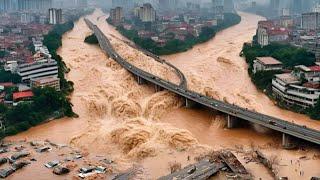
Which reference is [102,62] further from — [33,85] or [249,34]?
[249,34]

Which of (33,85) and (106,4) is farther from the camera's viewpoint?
(106,4)

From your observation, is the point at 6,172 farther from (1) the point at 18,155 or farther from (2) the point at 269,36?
(2) the point at 269,36

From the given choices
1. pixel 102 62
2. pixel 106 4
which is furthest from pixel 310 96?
pixel 106 4

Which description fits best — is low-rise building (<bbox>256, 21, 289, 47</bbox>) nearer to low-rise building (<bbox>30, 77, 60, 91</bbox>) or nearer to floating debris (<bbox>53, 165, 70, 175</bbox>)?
low-rise building (<bbox>30, 77, 60, 91</bbox>)

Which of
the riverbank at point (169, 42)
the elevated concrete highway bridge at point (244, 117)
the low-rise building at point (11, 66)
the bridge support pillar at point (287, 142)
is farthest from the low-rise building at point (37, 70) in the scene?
the bridge support pillar at point (287, 142)

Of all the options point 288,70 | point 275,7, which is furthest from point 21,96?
point 275,7

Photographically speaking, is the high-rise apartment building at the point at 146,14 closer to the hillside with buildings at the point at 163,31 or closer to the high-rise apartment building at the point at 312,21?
the hillside with buildings at the point at 163,31

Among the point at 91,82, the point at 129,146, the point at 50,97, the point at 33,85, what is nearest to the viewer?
the point at 129,146
